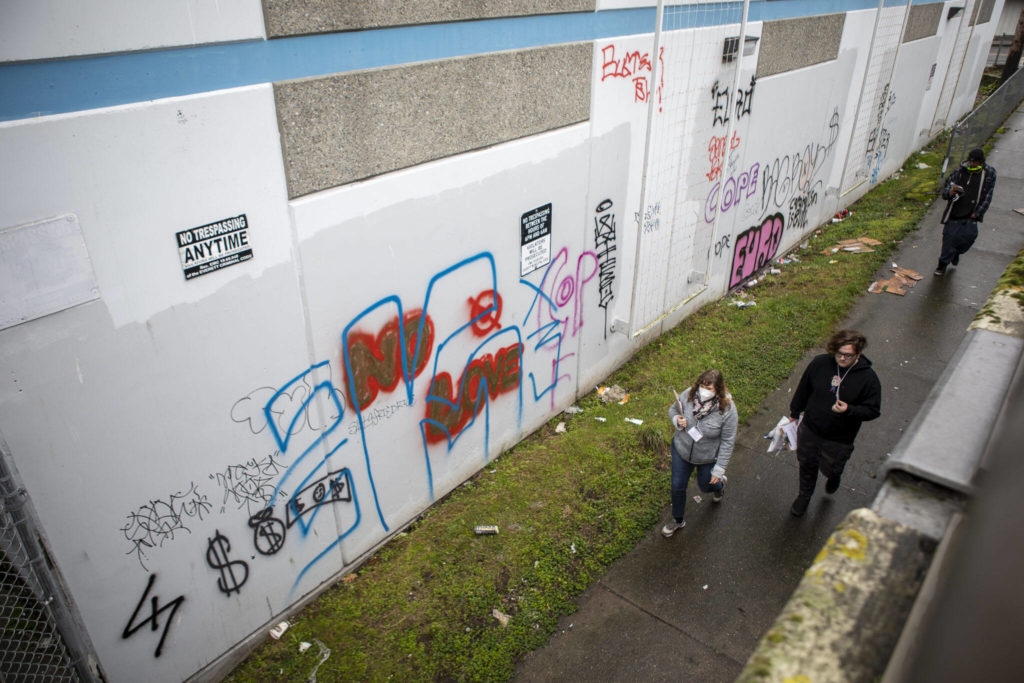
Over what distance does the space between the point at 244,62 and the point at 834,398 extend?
454 centimetres

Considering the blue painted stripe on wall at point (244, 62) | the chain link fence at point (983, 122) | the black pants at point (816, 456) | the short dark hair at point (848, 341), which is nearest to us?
the blue painted stripe on wall at point (244, 62)

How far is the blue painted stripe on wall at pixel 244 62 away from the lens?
9.11 feet

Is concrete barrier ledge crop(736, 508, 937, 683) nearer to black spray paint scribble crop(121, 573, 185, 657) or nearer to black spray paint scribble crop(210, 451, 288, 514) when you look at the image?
black spray paint scribble crop(210, 451, 288, 514)

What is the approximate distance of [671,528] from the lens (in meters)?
5.48

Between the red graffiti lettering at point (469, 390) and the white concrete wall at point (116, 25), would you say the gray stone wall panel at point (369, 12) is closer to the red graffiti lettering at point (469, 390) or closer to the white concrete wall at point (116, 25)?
the white concrete wall at point (116, 25)

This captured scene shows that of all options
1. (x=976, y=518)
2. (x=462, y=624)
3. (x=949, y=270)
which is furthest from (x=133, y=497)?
(x=949, y=270)

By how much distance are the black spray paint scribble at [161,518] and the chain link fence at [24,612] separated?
0.43 meters

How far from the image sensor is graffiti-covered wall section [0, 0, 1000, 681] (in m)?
3.07

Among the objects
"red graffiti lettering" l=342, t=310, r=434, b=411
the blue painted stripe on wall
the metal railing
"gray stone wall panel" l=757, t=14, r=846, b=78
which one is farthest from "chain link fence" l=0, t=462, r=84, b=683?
"gray stone wall panel" l=757, t=14, r=846, b=78

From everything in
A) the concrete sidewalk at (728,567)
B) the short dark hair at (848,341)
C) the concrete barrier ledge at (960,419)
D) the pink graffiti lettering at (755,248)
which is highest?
the concrete barrier ledge at (960,419)

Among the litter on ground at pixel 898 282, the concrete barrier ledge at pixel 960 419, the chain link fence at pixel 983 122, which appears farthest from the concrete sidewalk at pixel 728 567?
the chain link fence at pixel 983 122

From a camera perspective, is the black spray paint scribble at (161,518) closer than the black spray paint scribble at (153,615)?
Yes

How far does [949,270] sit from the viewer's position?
32.8 ft

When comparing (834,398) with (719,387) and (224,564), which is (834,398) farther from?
(224,564)
